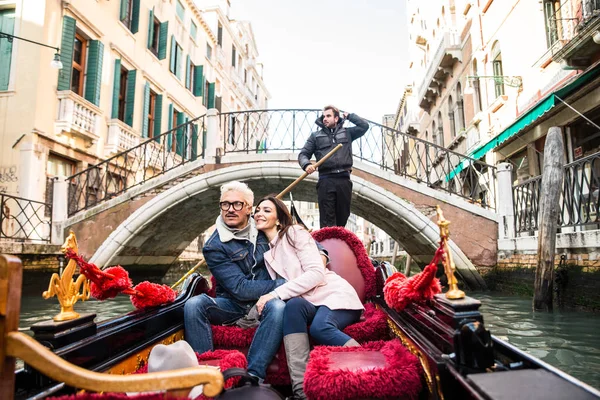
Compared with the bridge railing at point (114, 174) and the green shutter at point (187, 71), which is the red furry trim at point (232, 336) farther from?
the green shutter at point (187, 71)

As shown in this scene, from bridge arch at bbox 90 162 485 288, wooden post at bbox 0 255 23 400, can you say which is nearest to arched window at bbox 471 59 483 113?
bridge arch at bbox 90 162 485 288

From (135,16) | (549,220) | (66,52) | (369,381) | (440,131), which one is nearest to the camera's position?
(369,381)

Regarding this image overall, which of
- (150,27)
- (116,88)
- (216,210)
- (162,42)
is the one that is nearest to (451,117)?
(216,210)

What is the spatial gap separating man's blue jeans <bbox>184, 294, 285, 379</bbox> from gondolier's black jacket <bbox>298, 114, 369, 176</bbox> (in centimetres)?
174

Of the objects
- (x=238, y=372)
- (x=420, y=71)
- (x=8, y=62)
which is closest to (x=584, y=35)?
(x=238, y=372)

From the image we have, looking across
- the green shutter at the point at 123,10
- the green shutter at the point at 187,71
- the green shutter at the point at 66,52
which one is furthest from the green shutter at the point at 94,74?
the green shutter at the point at 187,71

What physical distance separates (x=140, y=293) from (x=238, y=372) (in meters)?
0.70

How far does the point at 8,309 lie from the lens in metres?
0.59

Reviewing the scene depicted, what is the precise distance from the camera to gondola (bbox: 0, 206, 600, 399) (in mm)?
685

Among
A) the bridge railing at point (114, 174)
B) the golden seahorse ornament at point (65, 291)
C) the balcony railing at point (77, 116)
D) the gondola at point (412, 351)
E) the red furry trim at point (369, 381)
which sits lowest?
the red furry trim at point (369, 381)

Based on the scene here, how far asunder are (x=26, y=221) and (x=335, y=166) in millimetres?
5147

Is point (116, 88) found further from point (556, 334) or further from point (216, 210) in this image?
point (556, 334)

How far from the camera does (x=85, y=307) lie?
16.1ft

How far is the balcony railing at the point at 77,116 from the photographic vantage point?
6934 mm
